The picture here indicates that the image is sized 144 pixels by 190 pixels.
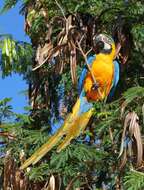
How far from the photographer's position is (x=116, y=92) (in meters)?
3.68

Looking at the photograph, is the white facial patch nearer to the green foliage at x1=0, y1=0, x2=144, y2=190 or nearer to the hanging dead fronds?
the green foliage at x1=0, y1=0, x2=144, y2=190

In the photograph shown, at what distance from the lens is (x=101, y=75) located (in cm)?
364

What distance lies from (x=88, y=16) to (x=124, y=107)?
3.64ft

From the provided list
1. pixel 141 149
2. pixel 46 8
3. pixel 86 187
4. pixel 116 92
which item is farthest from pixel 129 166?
pixel 46 8

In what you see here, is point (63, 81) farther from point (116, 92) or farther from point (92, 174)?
point (92, 174)

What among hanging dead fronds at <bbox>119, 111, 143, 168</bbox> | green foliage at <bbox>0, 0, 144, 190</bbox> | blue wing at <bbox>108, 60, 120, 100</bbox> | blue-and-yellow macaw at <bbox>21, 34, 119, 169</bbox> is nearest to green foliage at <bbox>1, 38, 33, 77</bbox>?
green foliage at <bbox>0, 0, 144, 190</bbox>

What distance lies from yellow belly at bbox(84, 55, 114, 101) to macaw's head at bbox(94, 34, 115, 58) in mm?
39

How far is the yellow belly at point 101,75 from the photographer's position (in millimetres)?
3554

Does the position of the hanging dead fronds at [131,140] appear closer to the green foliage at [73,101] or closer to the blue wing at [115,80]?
the green foliage at [73,101]

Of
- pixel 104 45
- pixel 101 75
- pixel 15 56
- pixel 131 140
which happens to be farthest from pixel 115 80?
pixel 131 140

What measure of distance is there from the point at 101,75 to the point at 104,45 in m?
0.19

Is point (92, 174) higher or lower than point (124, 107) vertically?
lower

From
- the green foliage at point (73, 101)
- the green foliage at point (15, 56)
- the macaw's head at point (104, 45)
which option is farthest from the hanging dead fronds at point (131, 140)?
the green foliage at point (15, 56)

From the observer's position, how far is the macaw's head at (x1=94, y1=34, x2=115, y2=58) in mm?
3445
